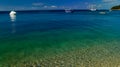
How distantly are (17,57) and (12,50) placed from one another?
11.2 ft

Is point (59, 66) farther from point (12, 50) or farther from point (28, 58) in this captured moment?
point (12, 50)

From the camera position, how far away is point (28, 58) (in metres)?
17.7

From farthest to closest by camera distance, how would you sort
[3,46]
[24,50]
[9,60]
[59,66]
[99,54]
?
[3,46] < [24,50] < [99,54] < [9,60] < [59,66]

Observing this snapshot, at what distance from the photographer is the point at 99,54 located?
759 inches

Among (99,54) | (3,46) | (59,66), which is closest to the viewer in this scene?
(59,66)

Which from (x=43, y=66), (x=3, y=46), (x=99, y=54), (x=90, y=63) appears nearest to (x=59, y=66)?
(x=43, y=66)

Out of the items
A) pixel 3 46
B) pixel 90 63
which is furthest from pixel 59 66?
pixel 3 46

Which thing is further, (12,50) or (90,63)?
(12,50)

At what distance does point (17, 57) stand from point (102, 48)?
9.86 metres

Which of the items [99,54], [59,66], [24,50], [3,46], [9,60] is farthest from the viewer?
[3,46]

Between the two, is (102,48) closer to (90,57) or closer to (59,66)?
(90,57)

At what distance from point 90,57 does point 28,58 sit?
5937mm

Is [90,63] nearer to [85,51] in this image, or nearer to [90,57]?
[90,57]

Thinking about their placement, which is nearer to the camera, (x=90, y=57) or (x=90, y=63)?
(x=90, y=63)
